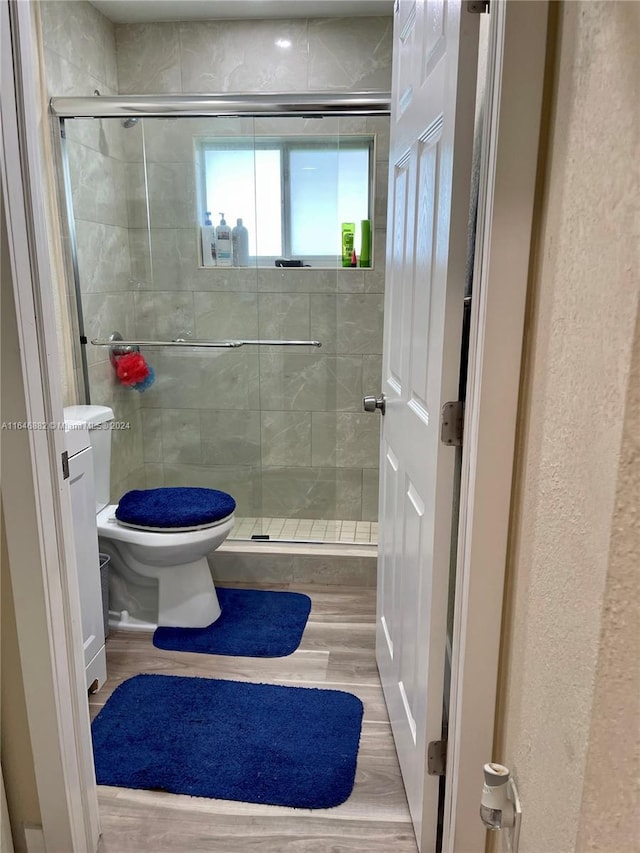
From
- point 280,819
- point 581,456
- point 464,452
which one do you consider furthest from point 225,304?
point 581,456

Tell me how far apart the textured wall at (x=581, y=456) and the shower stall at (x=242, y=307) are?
1949mm

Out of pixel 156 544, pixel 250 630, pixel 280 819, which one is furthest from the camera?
pixel 250 630

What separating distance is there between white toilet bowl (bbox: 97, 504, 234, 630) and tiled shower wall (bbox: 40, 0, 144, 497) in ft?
1.51

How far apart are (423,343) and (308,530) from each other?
1828 mm

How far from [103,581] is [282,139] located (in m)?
2.12

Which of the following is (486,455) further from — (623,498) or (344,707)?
(344,707)

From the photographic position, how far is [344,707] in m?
1.91

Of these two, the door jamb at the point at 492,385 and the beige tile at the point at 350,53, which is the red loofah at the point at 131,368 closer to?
the beige tile at the point at 350,53

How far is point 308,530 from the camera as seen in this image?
300 centimetres

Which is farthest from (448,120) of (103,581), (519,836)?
Result: (103,581)

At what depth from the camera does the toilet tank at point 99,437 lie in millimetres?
2258

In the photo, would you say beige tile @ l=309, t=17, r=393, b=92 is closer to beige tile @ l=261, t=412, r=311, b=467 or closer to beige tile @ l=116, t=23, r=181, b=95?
beige tile @ l=116, t=23, r=181, b=95

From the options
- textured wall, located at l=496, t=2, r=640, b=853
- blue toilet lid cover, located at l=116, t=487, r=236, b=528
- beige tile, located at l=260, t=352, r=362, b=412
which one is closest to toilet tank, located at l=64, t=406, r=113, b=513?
blue toilet lid cover, located at l=116, t=487, r=236, b=528

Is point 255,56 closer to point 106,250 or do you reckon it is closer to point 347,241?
point 347,241
